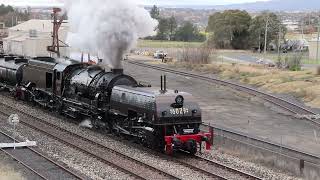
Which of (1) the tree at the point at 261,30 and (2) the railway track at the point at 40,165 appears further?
(1) the tree at the point at 261,30

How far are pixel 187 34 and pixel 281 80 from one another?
337ft

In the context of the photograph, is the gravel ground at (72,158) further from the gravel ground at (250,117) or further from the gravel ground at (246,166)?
the gravel ground at (250,117)

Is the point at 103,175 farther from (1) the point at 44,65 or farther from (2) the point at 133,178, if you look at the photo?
(1) the point at 44,65

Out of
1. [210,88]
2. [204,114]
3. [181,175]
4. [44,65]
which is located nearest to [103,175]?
[181,175]

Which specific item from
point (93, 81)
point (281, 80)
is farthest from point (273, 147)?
point (281, 80)

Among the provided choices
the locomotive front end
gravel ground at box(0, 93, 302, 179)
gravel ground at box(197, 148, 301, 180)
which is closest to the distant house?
gravel ground at box(0, 93, 302, 179)

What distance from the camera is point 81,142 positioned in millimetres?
20156

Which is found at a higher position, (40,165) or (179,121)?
(179,121)

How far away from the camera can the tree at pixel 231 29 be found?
3814 inches

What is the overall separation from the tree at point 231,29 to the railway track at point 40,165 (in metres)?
81.2

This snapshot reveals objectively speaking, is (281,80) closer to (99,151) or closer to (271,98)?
(271,98)

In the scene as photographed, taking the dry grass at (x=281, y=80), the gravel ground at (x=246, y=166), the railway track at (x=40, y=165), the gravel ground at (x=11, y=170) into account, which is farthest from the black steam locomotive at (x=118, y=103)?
the dry grass at (x=281, y=80)

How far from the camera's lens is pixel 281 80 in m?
45.0

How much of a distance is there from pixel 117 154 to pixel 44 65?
10.9 meters
